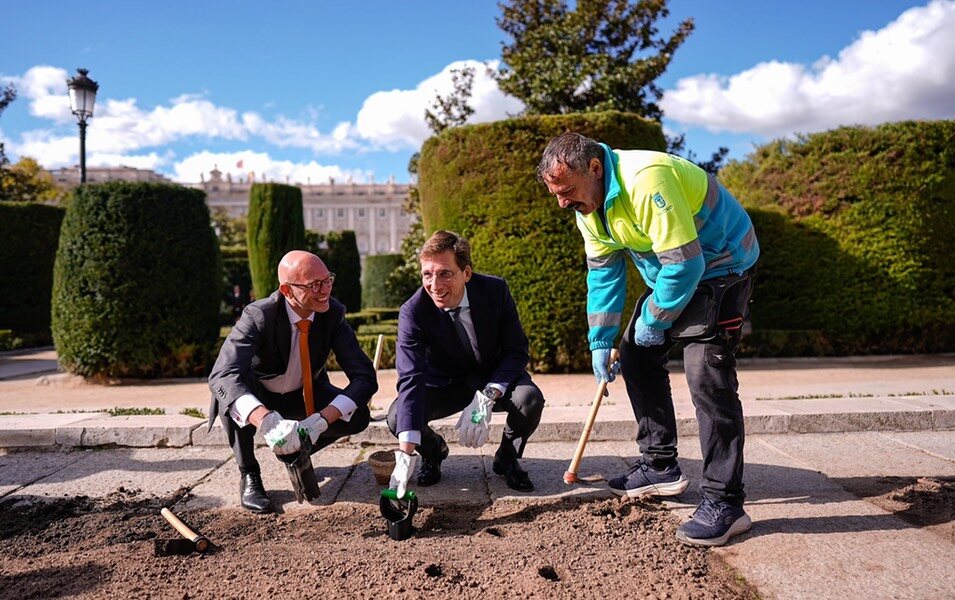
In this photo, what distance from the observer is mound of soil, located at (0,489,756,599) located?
2.42 meters

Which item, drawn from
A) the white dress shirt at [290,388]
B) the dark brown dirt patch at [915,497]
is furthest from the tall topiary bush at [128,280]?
the dark brown dirt patch at [915,497]

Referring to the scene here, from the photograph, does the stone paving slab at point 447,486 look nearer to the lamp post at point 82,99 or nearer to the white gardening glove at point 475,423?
the white gardening glove at point 475,423

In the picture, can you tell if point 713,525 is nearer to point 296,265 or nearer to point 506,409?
point 506,409

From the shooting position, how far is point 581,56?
54.4 feet

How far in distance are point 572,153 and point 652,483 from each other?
174 centimetres

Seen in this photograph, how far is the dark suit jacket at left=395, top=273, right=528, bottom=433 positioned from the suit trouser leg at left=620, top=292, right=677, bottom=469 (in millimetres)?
611

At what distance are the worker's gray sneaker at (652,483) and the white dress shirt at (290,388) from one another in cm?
148

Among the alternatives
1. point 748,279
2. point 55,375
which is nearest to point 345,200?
point 55,375

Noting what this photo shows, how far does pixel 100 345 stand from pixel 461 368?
612 centimetres

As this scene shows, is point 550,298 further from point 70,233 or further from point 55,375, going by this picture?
point 55,375

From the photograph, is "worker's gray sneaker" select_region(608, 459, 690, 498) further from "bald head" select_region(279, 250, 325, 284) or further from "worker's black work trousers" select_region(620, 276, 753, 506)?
"bald head" select_region(279, 250, 325, 284)

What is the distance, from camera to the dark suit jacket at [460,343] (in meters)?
3.56

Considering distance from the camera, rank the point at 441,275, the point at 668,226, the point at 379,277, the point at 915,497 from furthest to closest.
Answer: the point at 379,277 < the point at 441,275 < the point at 915,497 < the point at 668,226

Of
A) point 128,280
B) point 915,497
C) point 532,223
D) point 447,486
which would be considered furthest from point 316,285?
point 128,280
